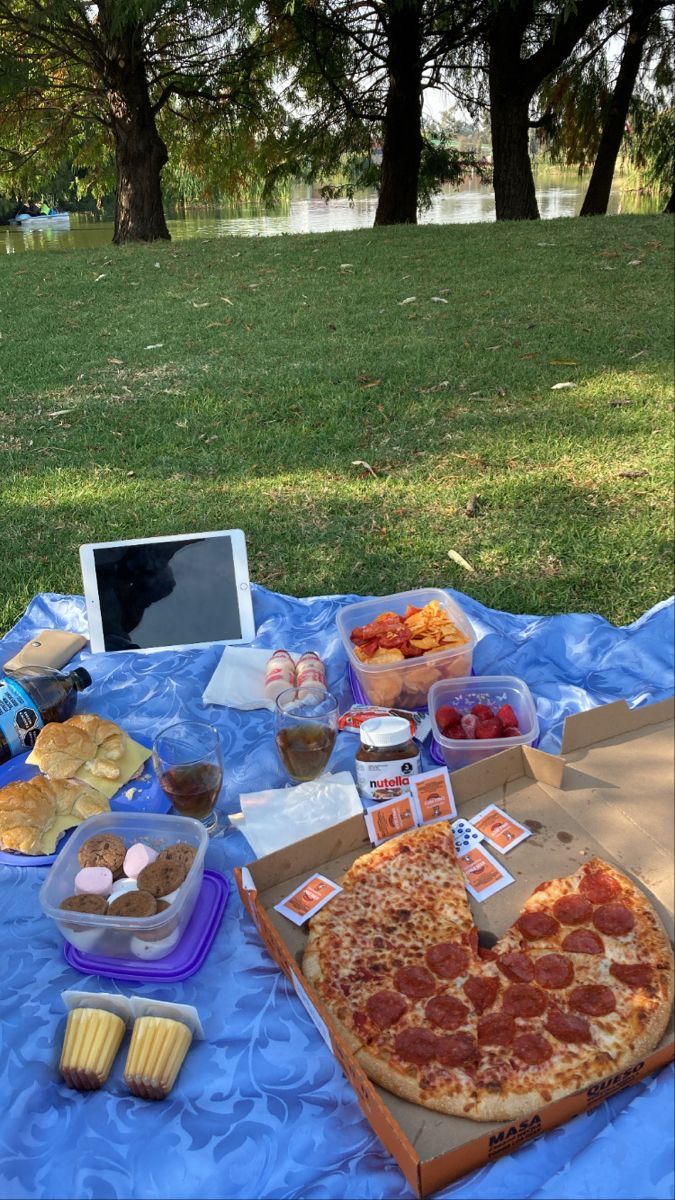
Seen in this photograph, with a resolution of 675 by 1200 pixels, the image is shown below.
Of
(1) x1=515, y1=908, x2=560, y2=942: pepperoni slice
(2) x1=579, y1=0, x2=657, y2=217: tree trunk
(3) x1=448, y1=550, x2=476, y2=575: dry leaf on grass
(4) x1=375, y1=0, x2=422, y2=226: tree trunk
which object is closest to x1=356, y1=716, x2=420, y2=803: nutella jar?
(1) x1=515, y1=908, x2=560, y2=942: pepperoni slice

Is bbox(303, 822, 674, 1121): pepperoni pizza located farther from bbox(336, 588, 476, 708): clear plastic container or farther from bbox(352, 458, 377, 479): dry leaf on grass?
bbox(352, 458, 377, 479): dry leaf on grass

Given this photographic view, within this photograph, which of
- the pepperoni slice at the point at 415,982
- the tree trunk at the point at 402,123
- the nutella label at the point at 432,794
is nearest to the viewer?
the pepperoni slice at the point at 415,982

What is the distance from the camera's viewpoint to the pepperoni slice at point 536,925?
1.76m

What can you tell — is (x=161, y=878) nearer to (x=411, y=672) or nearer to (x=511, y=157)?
(x=411, y=672)

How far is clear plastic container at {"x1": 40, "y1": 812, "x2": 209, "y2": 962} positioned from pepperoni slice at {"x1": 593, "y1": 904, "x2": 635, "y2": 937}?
0.85 m

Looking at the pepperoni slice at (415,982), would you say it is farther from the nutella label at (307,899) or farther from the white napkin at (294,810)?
the white napkin at (294,810)

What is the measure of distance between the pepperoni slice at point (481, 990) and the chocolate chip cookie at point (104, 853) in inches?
31.2

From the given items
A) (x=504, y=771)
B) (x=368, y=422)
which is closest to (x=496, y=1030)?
(x=504, y=771)

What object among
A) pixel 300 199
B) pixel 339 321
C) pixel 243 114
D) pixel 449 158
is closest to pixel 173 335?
pixel 339 321

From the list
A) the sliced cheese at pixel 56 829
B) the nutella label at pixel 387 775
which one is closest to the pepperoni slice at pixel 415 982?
the nutella label at pixel 387 775

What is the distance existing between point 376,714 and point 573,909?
889 mm

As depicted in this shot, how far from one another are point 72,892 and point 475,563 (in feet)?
8.01

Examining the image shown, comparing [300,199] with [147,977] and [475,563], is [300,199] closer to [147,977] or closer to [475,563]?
[475,563]

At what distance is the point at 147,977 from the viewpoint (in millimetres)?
1812
